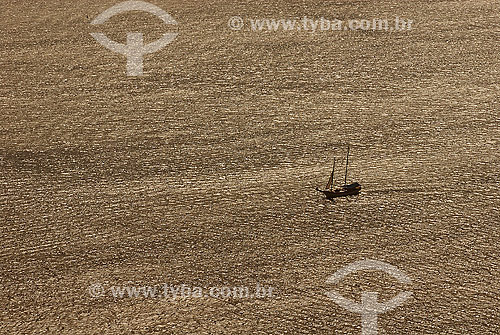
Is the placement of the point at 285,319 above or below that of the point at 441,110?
below

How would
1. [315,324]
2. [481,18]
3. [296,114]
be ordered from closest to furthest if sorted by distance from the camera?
[315,324] → [296,114] → [481,18]

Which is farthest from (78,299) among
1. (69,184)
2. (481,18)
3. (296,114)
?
(481,18)

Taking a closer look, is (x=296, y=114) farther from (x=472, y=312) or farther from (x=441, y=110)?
(x=472, y=312)

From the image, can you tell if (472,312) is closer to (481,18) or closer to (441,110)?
(441,110)

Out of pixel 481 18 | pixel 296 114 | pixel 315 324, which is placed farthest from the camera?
pixel 481 18

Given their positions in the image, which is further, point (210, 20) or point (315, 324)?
point (210, 20)

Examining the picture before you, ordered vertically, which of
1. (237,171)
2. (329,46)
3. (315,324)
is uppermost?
(329,46)
